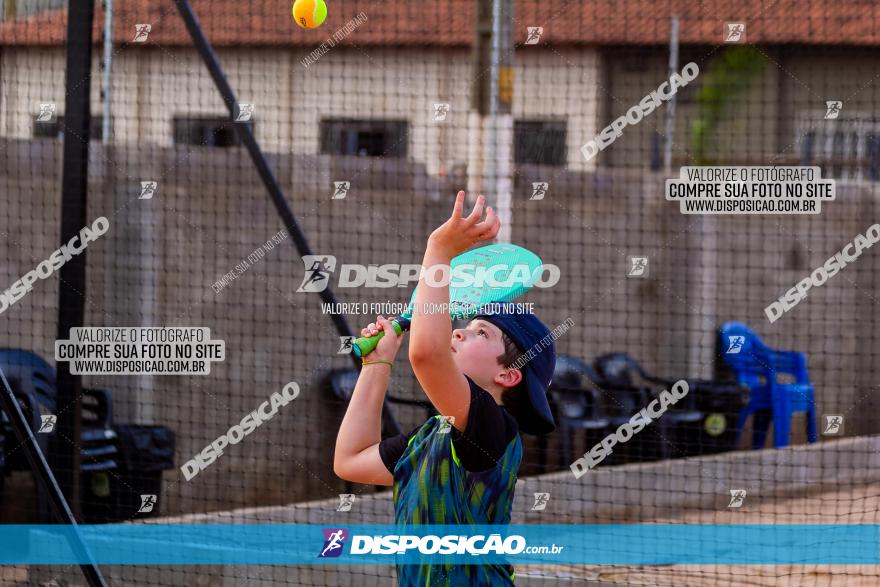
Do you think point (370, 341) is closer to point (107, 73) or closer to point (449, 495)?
point (449, 495)

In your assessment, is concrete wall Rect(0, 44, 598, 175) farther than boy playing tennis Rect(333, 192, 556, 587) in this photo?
Yes

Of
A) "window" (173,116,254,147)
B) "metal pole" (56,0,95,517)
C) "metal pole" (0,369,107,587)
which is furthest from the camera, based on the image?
"window" (173,116,254,147)

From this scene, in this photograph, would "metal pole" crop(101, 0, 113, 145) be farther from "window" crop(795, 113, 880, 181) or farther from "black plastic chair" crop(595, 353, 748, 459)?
"window" crop(795, 113, 880, 181)

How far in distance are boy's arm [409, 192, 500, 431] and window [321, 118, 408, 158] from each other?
7.25m

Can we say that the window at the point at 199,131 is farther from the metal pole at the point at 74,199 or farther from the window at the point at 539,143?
the metal pole at the point at 74,199

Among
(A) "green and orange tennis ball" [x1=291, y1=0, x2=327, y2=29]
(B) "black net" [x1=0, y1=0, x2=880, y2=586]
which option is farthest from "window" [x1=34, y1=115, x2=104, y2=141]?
(A) "green and orange tennis ball" [x1=291, y1=0, x2=327, y2=29]

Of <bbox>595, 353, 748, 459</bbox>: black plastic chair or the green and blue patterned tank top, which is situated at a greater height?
the green and blue patterned tank top

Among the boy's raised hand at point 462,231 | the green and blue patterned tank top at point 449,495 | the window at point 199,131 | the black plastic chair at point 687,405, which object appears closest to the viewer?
the boy's raised hand at point 462,231

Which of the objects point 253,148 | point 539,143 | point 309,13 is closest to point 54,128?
point 539,143

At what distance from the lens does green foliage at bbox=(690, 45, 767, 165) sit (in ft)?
43.8

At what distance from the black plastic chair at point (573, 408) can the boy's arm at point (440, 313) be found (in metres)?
4.70

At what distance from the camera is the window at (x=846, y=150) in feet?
32.0

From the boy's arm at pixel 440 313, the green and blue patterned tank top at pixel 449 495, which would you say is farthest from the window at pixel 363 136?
the boy's arm at pixel 440 313

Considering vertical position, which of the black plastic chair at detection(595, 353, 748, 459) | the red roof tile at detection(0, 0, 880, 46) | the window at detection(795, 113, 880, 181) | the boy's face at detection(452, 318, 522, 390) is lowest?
the black plastic chair at detection(595, 353, 748, 459)
